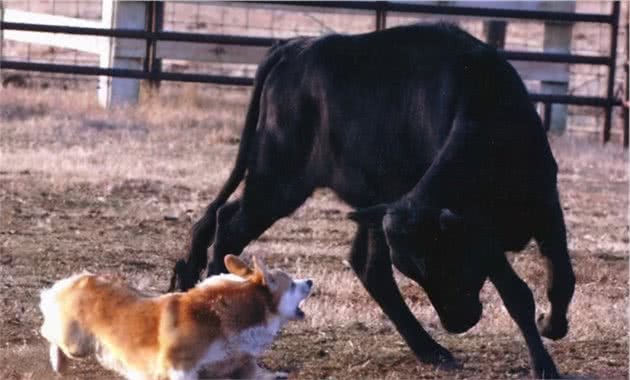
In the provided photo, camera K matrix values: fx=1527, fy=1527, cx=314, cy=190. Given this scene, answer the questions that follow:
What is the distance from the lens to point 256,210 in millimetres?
7891

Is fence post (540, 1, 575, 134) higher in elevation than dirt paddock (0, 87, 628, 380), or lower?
higher

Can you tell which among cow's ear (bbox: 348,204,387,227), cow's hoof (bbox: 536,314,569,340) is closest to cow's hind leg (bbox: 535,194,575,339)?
cow's hoof (bbox: 536,314,569,340)

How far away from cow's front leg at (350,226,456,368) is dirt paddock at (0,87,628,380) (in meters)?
0.11

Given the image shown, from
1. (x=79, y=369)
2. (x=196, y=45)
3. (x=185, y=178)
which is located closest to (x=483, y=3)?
(x=196, y=45)

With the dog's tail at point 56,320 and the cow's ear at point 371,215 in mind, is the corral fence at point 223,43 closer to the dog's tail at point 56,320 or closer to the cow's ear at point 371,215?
the cow's ear at point 371,215

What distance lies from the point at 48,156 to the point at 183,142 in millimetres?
2057

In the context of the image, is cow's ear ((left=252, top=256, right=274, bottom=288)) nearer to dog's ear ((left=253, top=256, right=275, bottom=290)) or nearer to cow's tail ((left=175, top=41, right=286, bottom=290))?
dog's ear ((left=253, top=256, right=275, bottom=290))

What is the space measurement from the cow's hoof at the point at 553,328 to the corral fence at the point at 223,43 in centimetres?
897

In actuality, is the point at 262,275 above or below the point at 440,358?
above

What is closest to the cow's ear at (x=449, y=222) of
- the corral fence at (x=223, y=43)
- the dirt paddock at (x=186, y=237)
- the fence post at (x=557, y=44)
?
the dirt paddock at (x=186, y=237)

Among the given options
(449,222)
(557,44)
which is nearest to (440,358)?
(449,222)

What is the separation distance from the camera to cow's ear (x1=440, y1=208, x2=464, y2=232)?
637 cm

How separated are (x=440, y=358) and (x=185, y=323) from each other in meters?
1.99

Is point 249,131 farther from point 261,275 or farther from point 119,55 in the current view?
point 119,55
